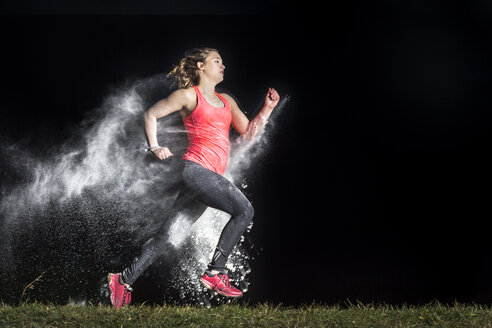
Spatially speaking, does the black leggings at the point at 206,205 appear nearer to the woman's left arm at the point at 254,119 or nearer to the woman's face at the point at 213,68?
the woman's left arm at the point at 254,119

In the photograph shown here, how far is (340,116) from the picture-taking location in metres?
5.39

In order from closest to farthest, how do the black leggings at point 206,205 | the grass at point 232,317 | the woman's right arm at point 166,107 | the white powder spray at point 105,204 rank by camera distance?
the grass at point 232,317
the black leggings at point 206,205
the woman's right arm at point 166,107
the white powder spray at point 105,204

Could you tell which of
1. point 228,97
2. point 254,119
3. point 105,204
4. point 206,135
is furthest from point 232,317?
point 228,97

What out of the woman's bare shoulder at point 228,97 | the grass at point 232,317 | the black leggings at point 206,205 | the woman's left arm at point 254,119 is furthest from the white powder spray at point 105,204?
the grass at point 232,317

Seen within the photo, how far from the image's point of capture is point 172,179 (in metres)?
4.99

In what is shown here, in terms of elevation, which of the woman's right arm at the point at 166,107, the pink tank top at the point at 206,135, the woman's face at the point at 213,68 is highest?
the woman's face at the point at 213,68

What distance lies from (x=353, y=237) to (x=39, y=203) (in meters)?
3.01

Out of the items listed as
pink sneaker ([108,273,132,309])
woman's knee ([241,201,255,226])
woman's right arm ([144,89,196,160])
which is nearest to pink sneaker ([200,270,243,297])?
woman's knee ([241,201,255,226])

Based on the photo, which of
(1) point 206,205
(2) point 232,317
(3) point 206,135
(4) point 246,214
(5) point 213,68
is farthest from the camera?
(5) point 213,68

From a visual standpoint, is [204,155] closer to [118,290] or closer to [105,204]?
[105,204]

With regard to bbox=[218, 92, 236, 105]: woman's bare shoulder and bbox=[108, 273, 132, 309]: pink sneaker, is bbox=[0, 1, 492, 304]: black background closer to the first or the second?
bbox=[218, 92, 236, 105]: woman's bare shoulder

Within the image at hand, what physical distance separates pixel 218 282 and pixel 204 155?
1098 millimetres

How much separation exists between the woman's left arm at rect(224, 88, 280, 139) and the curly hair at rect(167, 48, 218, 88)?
0.36 metres

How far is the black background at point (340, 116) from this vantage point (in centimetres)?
520
